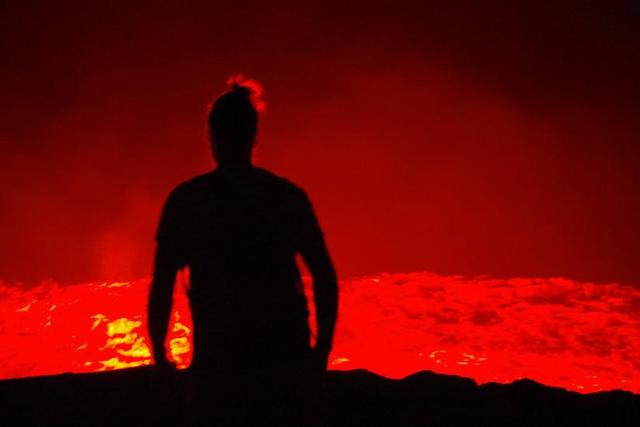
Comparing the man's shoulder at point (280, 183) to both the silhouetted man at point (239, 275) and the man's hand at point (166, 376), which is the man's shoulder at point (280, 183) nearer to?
the silhouetted man at point (239, 275)

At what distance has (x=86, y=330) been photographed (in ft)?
40.5

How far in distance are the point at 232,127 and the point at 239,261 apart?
320 mm

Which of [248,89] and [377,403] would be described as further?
[377,403]

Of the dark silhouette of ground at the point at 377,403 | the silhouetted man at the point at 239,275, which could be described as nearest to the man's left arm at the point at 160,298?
the silhouetted man at the point at 239,275

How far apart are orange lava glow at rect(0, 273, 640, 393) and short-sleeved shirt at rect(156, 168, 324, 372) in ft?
33.3

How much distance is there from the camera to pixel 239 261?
1.42m

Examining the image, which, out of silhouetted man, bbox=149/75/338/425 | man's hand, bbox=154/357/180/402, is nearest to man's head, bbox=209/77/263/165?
silhouetted man, bbox=149/75/338/425

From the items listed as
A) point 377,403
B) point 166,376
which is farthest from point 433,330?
point 166,376

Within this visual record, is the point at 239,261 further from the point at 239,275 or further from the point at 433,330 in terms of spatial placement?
the point at 433,330

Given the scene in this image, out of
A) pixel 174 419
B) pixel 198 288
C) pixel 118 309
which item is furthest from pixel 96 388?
pixel 118 309

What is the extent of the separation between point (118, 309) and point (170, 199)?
11.7m

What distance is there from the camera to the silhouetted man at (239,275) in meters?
1.40

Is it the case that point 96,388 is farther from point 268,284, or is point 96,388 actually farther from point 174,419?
point 268,284

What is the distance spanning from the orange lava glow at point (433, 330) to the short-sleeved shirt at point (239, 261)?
400 inches
